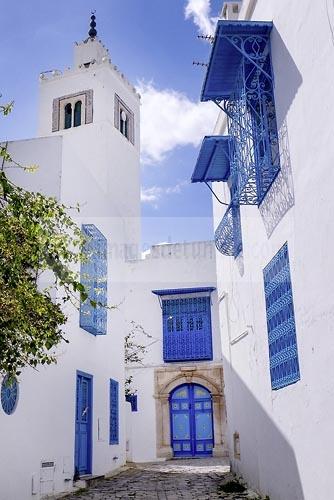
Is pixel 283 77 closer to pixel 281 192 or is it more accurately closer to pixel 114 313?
pixel 281 192

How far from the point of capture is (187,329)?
55.1ft

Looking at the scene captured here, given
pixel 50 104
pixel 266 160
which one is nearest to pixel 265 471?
pixel 266 160

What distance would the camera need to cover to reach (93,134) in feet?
55.2

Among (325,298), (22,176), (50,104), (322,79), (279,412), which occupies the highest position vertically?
(50,104)

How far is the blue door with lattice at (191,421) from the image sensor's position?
16.1 metres

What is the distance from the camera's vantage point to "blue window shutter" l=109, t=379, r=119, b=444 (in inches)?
478

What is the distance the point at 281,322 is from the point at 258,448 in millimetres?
2029

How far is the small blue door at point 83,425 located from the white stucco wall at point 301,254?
353 cm

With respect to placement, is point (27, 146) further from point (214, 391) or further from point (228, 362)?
point (214, 391)

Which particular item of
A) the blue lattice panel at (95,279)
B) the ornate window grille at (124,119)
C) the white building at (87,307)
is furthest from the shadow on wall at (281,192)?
the ornate window grille at (124,119)

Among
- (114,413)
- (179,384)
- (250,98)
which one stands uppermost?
(250,98)

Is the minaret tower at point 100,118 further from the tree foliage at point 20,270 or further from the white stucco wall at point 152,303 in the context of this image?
the tree foliage at point 20,270

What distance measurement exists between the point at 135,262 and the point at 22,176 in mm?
9115

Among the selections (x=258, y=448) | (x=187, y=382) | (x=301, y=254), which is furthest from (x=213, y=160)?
(x=187, y=382)
